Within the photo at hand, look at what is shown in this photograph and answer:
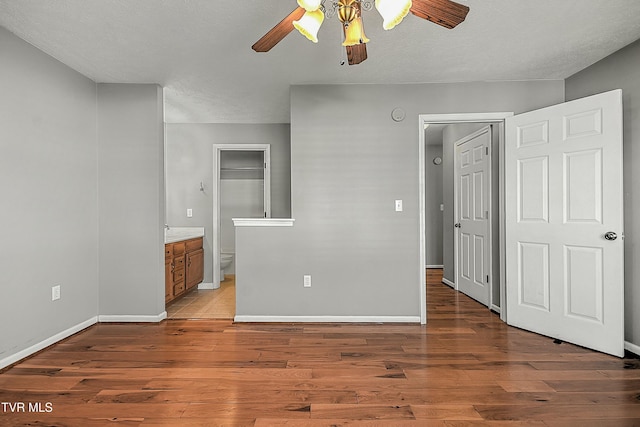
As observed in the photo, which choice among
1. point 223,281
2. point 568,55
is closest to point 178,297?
point 223,281

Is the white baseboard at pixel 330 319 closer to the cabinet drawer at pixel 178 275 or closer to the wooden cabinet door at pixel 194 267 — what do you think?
the cabinet drawer at pixel 178 275

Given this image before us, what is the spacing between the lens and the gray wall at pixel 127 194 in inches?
146

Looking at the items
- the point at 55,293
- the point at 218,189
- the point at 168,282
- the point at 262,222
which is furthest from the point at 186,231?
the point at 55,293

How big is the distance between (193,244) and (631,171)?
465 centimetres

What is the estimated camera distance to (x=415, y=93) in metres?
3.70

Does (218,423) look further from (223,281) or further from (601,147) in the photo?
(223,281)

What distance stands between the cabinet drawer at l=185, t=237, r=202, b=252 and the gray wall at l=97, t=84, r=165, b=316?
1.05 m

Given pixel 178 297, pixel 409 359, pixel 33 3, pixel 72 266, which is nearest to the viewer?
pixel 33 3

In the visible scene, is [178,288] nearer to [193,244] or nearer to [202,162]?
[193,244]

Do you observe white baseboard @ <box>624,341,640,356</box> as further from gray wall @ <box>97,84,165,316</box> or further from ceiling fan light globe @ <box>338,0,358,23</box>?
gray wall @ <box>97,84,165,316</box>

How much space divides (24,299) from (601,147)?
4.51 meters

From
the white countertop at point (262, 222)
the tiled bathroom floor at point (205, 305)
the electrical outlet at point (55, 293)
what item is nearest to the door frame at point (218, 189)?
the tiled bathroom floor at point (205, 305)

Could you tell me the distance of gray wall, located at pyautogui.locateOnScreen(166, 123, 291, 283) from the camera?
5359 millimetres

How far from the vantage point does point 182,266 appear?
4.60m
